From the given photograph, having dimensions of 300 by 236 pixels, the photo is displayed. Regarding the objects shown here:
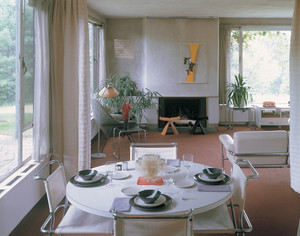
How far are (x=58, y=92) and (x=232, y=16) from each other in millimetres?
5776

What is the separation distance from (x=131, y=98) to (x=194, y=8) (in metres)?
2.44

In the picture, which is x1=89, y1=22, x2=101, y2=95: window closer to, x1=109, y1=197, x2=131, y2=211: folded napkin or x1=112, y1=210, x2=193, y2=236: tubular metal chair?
x1=109, y1=197, x2=131, y2=211: folded napkin

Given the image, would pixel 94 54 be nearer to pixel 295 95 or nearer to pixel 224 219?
pixel 295 95

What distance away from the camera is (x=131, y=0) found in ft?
21.3

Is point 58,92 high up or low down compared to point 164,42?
down

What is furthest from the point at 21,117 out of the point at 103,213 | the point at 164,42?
the point at 164,42

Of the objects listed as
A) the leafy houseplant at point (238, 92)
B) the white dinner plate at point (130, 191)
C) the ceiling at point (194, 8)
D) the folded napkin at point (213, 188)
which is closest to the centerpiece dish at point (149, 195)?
the white dinner plate at point (130, 191)

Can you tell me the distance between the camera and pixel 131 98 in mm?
7727

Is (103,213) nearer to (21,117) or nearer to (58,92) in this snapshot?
(21,117)

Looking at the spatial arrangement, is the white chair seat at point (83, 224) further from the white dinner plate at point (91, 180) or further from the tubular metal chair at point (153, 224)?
the tubular metal chair at point (153, 224)

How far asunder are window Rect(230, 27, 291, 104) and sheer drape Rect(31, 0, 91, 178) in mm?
5789

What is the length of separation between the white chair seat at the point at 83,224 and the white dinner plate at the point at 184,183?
55 cm

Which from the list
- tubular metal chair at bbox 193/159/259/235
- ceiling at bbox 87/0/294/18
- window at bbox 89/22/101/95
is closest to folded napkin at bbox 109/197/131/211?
tubular metal chair at bbox 193/159/259/235

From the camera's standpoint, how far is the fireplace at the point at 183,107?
870 cm
